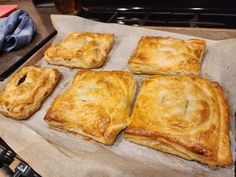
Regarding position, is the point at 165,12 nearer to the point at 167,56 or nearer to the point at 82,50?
the point at 167,56

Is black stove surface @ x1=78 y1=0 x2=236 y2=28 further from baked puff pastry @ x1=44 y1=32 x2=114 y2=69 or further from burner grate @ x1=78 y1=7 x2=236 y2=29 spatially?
baked puff pastry @ x1=44 y1=32 x2=114 y2=69

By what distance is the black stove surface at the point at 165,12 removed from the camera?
6.27 ft

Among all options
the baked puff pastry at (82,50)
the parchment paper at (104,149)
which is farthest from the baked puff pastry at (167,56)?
the baked puff pastry at (82,50)

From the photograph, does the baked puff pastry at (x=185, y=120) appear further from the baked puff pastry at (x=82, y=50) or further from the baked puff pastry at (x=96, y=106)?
the baked puff pastry at (x=82, y=50)

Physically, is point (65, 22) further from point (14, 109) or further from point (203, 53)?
point (203, 53)

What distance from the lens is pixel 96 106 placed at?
1.39 metres

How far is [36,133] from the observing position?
Result: 1373 mm

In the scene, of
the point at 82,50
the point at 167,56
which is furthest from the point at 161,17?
the point at 82,50

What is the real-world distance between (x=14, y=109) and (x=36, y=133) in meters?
0.24

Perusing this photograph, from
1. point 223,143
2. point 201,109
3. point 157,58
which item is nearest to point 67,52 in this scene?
point 157,58

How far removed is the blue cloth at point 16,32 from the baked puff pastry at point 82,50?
0.33m

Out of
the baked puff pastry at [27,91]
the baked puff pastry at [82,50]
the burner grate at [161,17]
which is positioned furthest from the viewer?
the burner grate at [161,17]

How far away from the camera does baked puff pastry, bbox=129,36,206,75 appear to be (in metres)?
1.54

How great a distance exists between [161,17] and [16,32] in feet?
3.92
